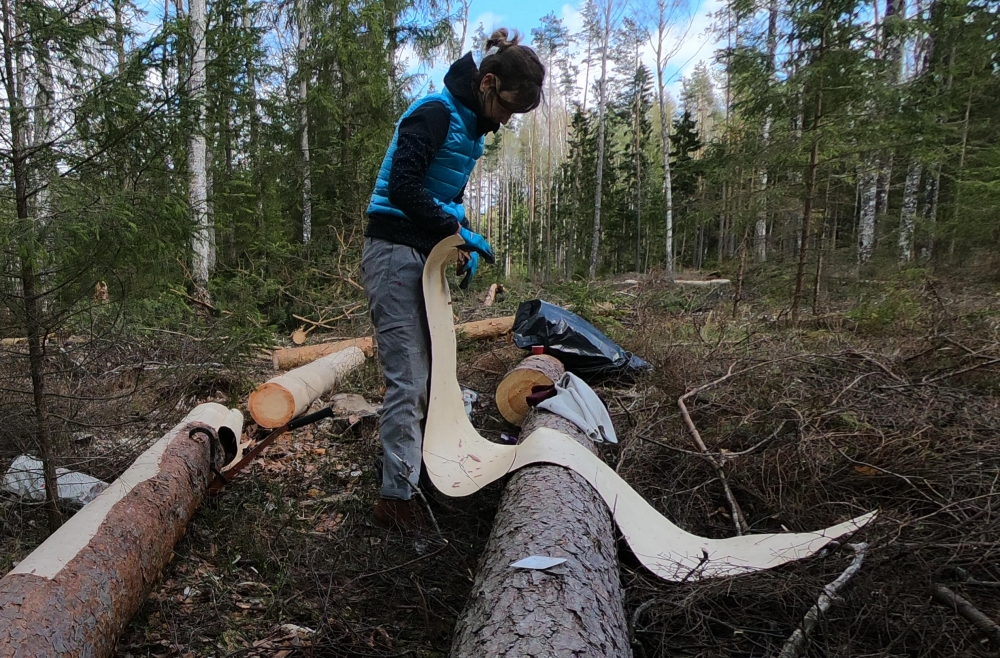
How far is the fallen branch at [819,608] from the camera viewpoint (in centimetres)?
143

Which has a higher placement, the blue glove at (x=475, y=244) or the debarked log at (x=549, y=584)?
the blue glove at (x=475, y=244)

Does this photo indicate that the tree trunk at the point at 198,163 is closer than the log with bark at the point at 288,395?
Yes

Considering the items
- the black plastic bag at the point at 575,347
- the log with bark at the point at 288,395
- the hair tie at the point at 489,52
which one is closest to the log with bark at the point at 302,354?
the log with bark at the point at 288,395

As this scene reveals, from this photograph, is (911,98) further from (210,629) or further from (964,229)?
(210,629)

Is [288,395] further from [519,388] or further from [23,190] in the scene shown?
[23,190]

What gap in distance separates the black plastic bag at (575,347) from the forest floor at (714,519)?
0.61 feet

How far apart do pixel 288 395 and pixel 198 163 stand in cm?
597

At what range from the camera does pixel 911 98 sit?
612 centimetres

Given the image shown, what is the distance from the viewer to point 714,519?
243 cm

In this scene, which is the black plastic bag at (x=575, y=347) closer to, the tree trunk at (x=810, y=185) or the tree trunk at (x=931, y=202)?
the tree trunk at (x=810, y=185)

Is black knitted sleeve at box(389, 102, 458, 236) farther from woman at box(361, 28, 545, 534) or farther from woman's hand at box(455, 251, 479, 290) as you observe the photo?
woman's hand at box(455, 251, 479, 290)

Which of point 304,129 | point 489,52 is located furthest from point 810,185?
point 304,129

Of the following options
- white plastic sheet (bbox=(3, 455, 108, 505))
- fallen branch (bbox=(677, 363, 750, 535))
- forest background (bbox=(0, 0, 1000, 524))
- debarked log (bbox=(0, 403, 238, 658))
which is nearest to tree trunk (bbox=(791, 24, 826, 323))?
forest background (bbox=(0, 0, 1000, 524))

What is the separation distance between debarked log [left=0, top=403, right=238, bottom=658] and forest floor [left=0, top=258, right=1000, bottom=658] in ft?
0.61
